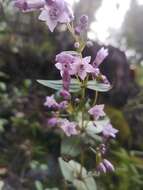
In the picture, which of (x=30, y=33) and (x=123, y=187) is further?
(x=30, y=33)

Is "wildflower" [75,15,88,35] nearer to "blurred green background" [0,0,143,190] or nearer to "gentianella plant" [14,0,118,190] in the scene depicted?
"gentianella plant" [14,0,118,190]

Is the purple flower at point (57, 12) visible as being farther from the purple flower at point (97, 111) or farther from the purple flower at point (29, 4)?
the purple flower at point (97, 111)

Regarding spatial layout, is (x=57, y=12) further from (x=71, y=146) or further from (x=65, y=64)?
(x=71, y=146)

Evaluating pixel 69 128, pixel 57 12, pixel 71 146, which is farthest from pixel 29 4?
pixel 71 146

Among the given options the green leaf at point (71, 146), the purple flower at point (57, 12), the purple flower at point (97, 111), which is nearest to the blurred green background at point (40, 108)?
the green leaf at point (71, 146)

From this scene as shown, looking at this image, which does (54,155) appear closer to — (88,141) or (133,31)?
(88,141)

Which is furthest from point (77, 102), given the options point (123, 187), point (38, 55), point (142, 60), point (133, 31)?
point (133, 31)
